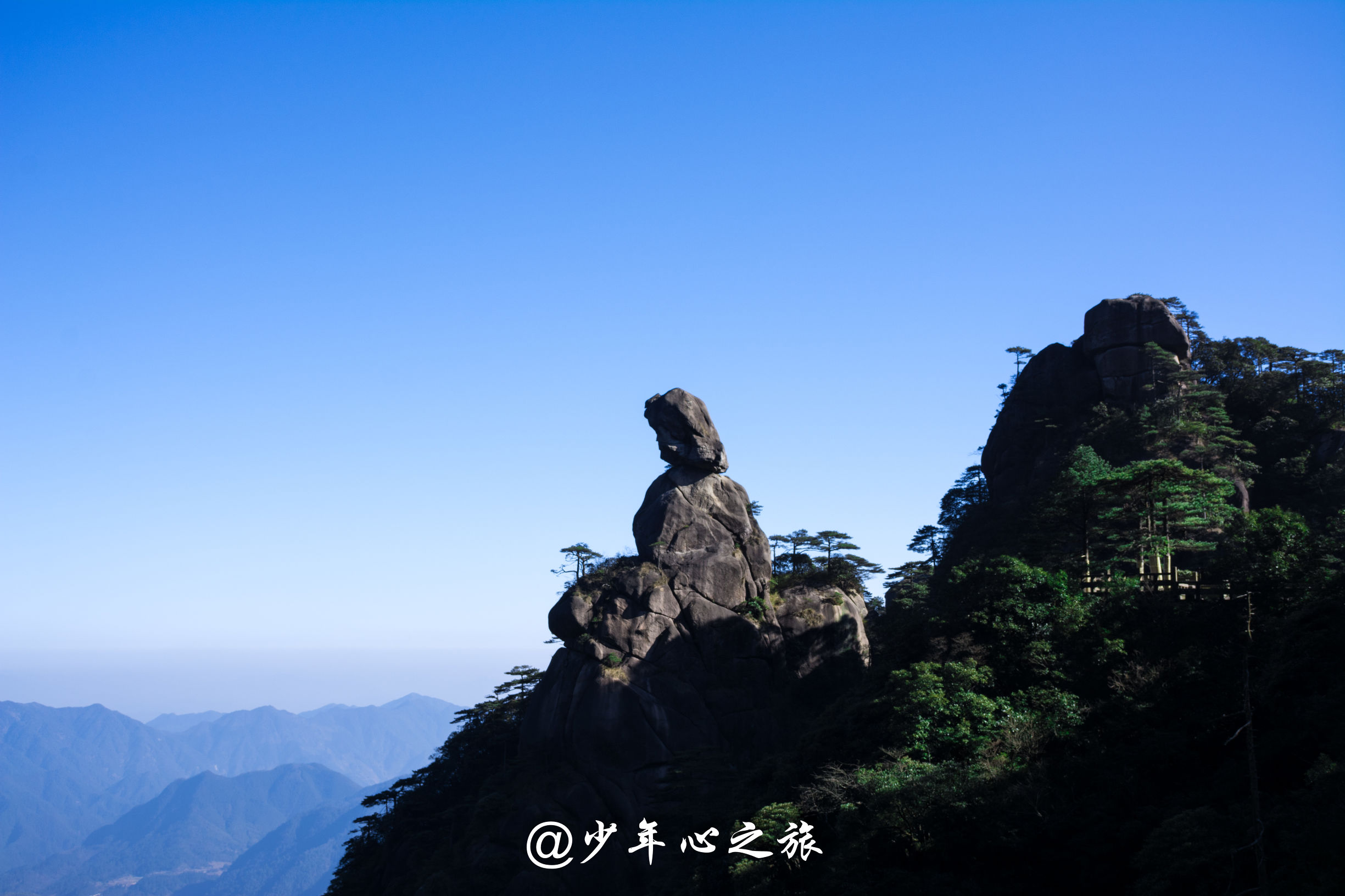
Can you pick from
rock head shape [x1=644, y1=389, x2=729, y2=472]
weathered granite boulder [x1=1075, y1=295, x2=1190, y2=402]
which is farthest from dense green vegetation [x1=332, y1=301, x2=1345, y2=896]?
rock head shape [x1=644, y1=389, x2=729, y2=472]

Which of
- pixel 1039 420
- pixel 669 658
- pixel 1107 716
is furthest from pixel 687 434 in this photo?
pixel 1107 716

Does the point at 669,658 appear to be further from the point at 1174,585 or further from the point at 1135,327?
the point at 1135,327

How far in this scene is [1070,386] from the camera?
55781 millimetres

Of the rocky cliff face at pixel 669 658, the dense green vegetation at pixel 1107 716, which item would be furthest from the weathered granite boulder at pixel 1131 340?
the rocky cliff face at pixel 669 658

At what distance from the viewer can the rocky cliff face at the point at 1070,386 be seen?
52.3 meters

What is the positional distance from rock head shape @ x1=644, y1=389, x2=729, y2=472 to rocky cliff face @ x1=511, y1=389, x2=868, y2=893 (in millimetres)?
89

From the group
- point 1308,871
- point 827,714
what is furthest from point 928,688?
point 1308,871

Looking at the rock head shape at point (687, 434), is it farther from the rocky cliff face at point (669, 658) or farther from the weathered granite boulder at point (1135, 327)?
the weathered granite boulder at point (1135, 327)

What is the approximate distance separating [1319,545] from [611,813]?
30.2 meters

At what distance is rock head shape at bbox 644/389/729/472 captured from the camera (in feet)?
169

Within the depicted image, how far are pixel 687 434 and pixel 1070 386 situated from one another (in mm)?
24185

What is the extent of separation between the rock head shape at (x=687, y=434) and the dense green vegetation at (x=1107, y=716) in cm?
1361

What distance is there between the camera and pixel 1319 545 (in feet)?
93.7

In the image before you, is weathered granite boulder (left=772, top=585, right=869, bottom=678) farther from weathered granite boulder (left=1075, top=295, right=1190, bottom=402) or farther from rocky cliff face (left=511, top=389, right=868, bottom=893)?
weathered granite boulder (left=1075, top=295, right=1190, bottom=402)
